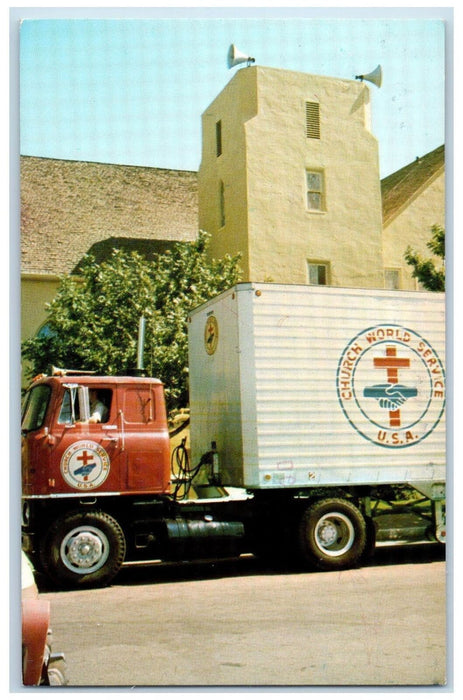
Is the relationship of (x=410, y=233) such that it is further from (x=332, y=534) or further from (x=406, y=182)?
(x=332, y=534)

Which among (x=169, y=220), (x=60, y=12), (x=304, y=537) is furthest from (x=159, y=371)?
(x=60, y=12)

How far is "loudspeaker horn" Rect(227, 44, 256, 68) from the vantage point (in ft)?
27.5

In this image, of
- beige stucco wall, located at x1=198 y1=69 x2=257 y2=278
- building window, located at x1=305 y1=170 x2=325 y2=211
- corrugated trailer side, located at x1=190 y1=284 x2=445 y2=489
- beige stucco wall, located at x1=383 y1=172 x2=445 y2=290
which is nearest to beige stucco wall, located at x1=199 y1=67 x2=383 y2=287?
beige stucco wall, located at x1=198 y1=69 x2=257 y2=278

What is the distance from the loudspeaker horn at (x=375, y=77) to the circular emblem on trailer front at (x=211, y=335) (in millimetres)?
3510

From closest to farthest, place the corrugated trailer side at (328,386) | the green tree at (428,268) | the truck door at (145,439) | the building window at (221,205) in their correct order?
the truck door at (145,439), the corrugated trailer side at (328,386), the green tree at (428,268), the building window at (221,205)

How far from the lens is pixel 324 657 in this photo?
7109 mm

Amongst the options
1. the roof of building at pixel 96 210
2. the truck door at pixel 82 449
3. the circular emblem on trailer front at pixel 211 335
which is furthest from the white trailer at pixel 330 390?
the roof of building at pixel 96 210

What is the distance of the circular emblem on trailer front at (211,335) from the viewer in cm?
1084

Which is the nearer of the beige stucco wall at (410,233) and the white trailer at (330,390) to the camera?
the white trailer at (330,390)

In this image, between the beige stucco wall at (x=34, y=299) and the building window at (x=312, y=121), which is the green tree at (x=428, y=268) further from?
the beige stucco wall at (x=34, y=299)

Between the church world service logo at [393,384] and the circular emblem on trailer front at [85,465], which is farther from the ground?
the church world service logo at [393,384]

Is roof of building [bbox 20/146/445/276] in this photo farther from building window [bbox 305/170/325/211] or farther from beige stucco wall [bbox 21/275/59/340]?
building window [bbox 305/170/325/211]

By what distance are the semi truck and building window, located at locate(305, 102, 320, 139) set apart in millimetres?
5820

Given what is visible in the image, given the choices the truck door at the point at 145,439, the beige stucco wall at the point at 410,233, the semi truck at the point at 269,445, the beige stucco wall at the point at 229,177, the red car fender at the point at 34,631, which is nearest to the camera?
the red car fender at the point at 34,631
